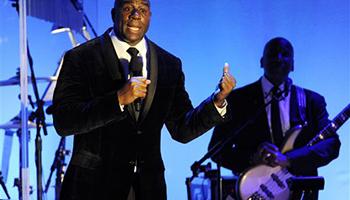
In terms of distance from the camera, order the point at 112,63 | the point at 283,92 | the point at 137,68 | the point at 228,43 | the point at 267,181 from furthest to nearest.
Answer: the point at 228,43 < the point at 283,92 < the point at 267,181 < the point at 112,63 < the point at 137,68

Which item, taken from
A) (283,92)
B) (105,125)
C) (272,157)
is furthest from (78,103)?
(283,92)

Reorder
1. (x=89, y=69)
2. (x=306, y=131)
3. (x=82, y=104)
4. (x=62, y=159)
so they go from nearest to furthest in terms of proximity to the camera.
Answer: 1. (x=82, y=104)
2. (x=89, y=69)
3. (x=306, y=131)
4. (x=62, y=159)

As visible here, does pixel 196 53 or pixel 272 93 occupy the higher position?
pixel 196 53

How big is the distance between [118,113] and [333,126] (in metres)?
1.71

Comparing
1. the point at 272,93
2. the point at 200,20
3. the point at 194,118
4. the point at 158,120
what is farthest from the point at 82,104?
the point at 200,20

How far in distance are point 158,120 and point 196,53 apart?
1703mm


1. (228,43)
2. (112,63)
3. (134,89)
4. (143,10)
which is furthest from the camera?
(228,43)

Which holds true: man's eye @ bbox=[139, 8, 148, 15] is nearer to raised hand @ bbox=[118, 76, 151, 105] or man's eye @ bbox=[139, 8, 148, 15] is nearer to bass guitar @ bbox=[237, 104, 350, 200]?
raised hand @ bbox=[118, 76, 151, 105]

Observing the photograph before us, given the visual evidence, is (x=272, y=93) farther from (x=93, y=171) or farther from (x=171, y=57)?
(x=93, y=171)

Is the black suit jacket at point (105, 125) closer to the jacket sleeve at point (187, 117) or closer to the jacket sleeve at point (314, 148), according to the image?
the jacket sleeve at point (187, 117)

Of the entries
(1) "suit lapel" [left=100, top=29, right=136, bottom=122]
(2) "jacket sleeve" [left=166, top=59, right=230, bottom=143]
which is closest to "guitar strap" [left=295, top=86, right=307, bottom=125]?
(2) "jacket sleeve" [left=166, top=59, right=230, bottom=143]

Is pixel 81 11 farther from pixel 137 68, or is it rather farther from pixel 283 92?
pixel 137 68

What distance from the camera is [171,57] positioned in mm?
1917

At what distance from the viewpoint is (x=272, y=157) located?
2.88 meters
